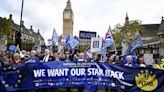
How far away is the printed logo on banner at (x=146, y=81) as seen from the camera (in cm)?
818

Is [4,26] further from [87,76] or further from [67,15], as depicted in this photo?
[67,15]

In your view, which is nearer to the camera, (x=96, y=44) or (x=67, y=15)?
(x=96, y=44)

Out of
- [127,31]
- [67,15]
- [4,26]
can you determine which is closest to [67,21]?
[67,15]

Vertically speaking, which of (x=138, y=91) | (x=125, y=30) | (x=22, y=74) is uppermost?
(x=125, y=30)

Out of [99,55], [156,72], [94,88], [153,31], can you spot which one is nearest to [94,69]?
[94,88]

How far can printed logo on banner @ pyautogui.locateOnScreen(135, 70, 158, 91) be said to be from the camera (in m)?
8.18

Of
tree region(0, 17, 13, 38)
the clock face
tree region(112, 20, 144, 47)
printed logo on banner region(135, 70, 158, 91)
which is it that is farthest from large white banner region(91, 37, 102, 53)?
the clock face

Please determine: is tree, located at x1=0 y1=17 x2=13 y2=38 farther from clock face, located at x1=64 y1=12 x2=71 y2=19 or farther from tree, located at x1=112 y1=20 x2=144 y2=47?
clock face, located at x1=64 y1=12 x2=71 y2=19

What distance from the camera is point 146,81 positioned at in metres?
8.22

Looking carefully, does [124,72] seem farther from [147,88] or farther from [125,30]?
[125,30]

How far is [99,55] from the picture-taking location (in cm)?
1266

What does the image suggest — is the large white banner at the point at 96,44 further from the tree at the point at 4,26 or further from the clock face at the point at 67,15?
the clock face at the point at 67,15

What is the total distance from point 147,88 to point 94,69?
1.90 meters

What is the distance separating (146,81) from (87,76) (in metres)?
2.01
